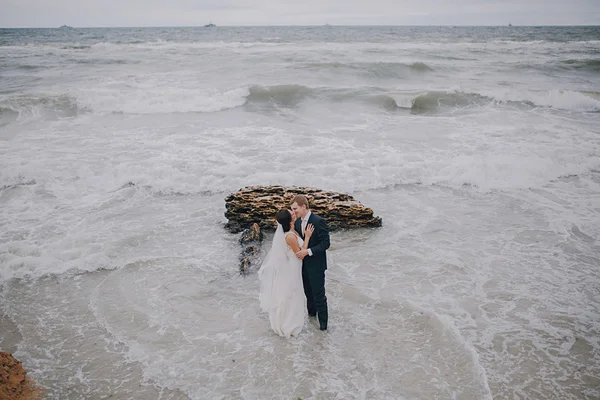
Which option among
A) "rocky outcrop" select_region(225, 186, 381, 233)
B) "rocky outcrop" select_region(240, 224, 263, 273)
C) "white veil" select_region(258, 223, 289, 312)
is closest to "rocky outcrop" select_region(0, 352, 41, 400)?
"white veil" select_region(258, 223, 289, 312)

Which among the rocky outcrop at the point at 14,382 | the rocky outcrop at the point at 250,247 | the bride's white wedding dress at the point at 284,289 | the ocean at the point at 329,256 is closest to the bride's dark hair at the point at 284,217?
the bride's white wedding dress at the point at 284,289

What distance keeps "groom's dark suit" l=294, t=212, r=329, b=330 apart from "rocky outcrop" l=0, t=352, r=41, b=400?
3261 millimetres

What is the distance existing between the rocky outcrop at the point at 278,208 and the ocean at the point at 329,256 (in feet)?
0.82

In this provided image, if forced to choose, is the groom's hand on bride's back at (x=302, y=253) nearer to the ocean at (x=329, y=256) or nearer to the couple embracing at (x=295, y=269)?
the couple embracing at (x=295, y=269)

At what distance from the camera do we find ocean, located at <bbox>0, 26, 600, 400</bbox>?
455cm

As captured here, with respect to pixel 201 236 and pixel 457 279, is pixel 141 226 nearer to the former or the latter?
pixel 201 236

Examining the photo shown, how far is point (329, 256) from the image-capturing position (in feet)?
23.3

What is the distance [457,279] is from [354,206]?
247 cm

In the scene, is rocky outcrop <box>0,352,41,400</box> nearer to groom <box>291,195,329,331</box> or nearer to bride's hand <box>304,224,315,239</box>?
groom <box>291,195,329,331</box>

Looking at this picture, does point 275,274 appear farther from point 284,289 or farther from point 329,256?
point 329,256

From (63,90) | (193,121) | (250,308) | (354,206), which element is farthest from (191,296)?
(63,90)

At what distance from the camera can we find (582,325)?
5.29 m

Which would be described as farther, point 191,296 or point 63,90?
point 63,90

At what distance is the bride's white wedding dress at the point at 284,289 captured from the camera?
496 centimetres
